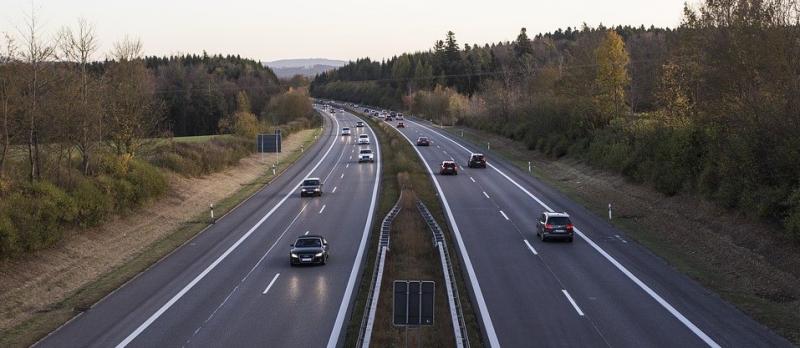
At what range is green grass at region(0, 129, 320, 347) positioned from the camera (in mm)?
19078

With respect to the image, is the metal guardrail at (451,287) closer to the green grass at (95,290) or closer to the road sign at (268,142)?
the green grass at (95,290)

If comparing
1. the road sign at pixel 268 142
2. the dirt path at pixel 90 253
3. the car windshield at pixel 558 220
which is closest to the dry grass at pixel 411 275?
the car windshield at pixel 558 220

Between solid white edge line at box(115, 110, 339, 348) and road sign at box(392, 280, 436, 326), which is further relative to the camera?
solid white edge line at box(115, 110, 339, 348)

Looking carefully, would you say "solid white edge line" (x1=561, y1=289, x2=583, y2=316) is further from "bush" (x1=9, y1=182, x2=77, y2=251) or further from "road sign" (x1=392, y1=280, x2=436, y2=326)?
"bush" (x1=9, y1=182, x2=77, y2=251)

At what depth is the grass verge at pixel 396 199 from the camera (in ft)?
62.9

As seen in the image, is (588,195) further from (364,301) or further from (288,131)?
(288,131)

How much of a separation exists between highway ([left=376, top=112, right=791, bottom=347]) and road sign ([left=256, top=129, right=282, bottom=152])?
35.0 meters

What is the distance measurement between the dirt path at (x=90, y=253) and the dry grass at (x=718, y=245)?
21.1 metres

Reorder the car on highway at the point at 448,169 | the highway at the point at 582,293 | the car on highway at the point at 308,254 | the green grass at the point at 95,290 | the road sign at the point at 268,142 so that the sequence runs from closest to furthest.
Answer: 1. the highway at the point at 582,293
2. the green grass at the point at 95,290
3. the car on highway at the point at 308,254
4. the car on highway at the point at 448,169
5. the road sign at the point at 268,142

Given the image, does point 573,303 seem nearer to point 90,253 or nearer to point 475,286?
point 475,286

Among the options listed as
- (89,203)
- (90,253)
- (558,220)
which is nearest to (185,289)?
(90,253)

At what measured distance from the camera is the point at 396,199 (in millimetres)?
45406

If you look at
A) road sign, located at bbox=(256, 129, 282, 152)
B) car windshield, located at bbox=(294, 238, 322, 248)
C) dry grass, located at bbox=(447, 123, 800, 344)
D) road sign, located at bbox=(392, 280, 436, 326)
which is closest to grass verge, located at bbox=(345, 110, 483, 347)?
car windshield, located at bbox=(294, 238, 322, 248)

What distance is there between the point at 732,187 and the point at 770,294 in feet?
39.1
